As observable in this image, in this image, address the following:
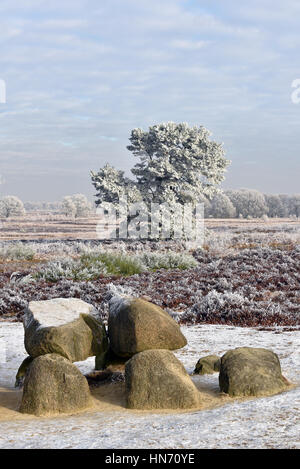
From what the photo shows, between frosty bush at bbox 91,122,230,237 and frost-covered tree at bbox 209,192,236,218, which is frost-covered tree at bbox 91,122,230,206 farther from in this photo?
frost-covered tree at bbox 209,192,236,218

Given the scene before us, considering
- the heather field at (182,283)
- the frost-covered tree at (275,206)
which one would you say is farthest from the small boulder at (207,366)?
the frost-covered tree at (275,206)

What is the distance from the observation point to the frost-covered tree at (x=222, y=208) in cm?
8331

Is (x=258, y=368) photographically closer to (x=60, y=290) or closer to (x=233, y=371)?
(x=233, y=371)

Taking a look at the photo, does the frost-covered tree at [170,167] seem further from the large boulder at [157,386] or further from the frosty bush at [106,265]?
the large boulder at [157,386]

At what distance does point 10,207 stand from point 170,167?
2453 inches

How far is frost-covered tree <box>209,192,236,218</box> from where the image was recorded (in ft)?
273

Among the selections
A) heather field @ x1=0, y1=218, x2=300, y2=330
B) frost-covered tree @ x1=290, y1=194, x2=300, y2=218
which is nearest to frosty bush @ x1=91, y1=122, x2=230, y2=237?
heather field @ x1=0, y1=218, x2=300, y2=330

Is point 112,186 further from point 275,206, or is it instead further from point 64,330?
point 275,206

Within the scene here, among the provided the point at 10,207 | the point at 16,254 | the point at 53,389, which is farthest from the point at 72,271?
the point at 10,207

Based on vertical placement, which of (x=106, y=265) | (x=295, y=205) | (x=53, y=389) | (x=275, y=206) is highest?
(x=295, y=205)

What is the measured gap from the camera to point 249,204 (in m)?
87.7

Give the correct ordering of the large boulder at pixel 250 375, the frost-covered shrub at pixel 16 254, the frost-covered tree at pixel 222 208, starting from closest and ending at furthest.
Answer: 1. the large boulder at pixel 250 375
2. the frost-covered shrub at pixel 16 254
3. the frost-covered tree at pixel 222 208

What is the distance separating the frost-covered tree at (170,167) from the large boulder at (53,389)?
86.9ft

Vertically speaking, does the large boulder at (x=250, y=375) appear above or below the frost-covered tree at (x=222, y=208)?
below
